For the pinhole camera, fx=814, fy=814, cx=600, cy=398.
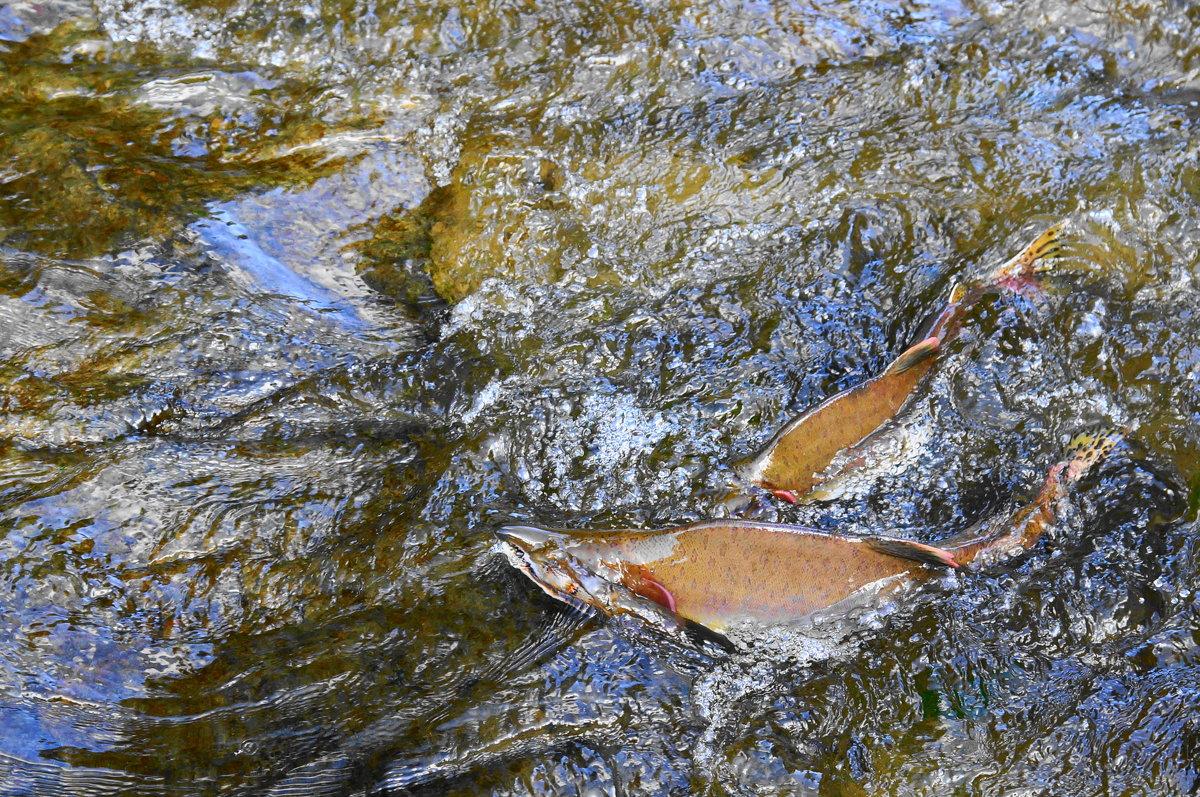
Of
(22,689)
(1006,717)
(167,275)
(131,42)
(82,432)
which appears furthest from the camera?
(131,42)

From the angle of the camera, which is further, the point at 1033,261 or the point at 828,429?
the point at 1033,261

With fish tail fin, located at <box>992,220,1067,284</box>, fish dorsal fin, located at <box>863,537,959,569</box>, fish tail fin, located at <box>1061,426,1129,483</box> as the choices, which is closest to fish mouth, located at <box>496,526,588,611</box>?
fish dorsal fin, located at <box>863,537,959,569</box>

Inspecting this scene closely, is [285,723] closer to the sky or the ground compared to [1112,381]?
closer to the ground

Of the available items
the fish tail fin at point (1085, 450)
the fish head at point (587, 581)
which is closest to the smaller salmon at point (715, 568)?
the fish head at point (587, 581)

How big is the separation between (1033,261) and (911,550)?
167 cm

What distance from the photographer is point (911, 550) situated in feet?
9.36

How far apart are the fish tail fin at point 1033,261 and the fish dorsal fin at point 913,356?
653mm

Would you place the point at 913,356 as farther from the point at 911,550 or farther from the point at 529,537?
the point at 529,537

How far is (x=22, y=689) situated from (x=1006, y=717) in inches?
127

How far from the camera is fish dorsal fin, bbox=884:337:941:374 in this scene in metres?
3.23

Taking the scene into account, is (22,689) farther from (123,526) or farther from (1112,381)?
(1112,381)

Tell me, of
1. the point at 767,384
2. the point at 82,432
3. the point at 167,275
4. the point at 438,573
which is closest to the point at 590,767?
the point at 438,573

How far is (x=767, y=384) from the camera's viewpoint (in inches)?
137

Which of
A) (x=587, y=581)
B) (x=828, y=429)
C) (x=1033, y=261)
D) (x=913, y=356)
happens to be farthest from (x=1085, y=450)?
(x=587, y=581)
